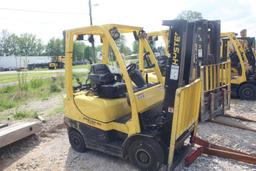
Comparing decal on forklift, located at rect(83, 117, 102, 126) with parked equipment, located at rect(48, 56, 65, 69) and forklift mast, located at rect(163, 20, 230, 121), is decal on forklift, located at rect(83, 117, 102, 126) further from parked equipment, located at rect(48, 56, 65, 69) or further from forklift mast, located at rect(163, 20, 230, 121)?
parked equipment, located at rect(48, 56, 65, 69)

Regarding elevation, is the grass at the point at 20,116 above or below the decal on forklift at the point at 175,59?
below

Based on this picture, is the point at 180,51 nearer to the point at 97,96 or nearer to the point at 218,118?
the point at 97,96

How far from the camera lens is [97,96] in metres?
4.48

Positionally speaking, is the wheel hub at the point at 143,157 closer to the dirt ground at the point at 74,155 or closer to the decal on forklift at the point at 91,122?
the dirt ground at the point at 74,155

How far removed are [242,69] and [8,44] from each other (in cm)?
7254

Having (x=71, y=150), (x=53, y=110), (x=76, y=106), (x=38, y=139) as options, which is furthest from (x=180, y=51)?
(x=53, y=110)

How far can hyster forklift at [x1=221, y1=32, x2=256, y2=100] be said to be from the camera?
28.5 feet

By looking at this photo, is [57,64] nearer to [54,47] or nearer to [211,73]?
[54,47]

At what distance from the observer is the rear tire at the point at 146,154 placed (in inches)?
141

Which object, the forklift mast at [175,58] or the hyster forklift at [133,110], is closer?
the forklift mast at [175,58]

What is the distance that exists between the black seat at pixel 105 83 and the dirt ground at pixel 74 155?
Result: 111cm

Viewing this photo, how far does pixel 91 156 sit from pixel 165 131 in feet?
5.24

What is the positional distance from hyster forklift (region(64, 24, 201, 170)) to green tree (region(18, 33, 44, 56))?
74.4 metres

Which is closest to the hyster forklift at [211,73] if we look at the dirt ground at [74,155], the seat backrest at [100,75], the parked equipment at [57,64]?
the dirt ground at [74,155]
